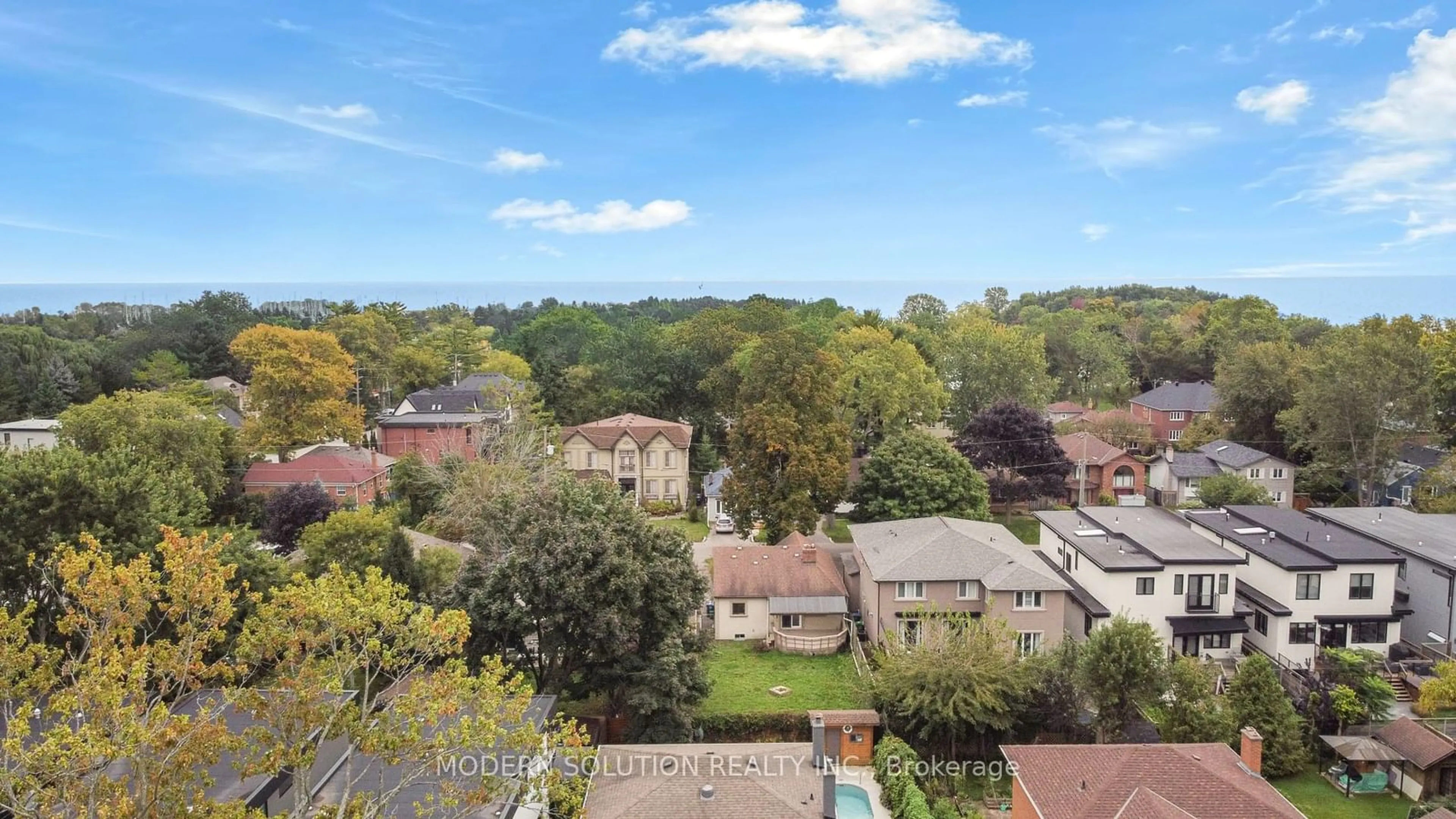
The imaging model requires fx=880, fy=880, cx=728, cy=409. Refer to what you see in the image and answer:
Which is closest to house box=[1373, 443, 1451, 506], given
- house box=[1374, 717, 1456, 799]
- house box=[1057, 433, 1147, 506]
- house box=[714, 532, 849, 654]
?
house box=[1057, 433, 1147, 506]

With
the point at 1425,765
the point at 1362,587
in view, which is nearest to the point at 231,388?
the point at 1362,587

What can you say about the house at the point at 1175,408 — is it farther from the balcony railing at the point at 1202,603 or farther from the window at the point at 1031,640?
the window at the point at 1031,640

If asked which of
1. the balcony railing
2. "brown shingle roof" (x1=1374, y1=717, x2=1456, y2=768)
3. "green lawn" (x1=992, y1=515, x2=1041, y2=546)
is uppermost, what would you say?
the balcony railing

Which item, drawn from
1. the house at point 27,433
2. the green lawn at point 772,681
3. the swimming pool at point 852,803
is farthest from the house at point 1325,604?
the house at point 27,433

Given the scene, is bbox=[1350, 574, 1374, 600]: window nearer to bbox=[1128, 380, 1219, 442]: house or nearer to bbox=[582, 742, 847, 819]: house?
bbox=[582, 742, 847, 819]: house

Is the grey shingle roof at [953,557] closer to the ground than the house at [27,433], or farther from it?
closer to the ground
